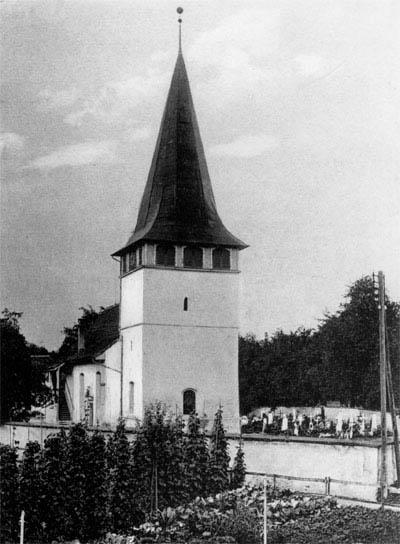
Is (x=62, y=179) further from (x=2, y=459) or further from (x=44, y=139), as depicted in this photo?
(x=2, y=459)

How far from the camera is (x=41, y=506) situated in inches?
789

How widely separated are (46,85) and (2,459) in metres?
9.40

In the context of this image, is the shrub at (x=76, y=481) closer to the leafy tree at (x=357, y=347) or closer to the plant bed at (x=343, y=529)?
the plant bed at (x=343, y=529)

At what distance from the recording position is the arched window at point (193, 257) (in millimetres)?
38031

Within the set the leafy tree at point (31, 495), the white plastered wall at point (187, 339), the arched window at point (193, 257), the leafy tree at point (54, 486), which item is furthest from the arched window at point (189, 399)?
the leafy tree at point (31, 495)

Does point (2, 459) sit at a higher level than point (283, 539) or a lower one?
higher

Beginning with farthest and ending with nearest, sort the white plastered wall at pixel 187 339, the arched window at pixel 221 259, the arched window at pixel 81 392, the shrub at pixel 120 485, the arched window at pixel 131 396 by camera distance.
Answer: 1. the arched window at pixel 81 392
2. the arched window at pixel 131 396
3. the arched window at pixel 221 259
4. the white plastered wall at pixel 187 339
5. the shrub at pixel 120 485

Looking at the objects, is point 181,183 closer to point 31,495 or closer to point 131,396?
point 131,396

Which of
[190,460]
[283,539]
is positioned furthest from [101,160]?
[283,539]

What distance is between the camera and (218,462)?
25297mm

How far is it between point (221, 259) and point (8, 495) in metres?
20.0

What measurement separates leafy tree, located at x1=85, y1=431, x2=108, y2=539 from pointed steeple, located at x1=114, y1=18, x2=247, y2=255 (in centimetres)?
1775

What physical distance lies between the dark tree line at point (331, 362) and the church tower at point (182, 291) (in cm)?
747

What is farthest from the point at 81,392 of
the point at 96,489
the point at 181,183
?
the point at 96,489
